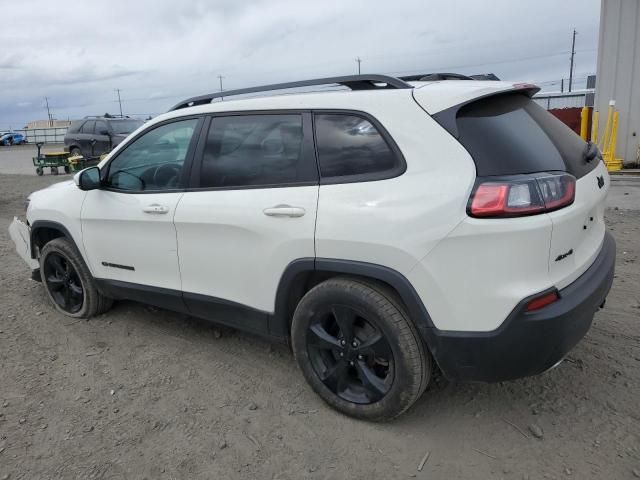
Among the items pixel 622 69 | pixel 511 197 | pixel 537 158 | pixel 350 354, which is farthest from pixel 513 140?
pixel 622 69

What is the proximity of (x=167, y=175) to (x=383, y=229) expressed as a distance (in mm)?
1765

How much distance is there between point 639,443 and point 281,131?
2.47 meters

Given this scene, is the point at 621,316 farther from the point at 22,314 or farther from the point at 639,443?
the point at 22,314

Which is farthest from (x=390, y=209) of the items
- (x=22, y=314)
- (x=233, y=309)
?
(x=22, y=314)

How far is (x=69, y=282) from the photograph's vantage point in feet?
14.6

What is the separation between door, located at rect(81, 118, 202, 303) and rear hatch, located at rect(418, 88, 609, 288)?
6.01ft

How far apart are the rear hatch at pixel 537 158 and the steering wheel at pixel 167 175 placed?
71.5 inches

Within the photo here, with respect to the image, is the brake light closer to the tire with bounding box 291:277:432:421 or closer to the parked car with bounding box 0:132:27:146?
the tire with bounding box 291:277:432:421

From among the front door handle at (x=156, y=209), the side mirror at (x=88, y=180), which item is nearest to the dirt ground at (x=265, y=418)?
the front door handle at (x=156, y=209)

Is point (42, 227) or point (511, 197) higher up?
point (511, 197)

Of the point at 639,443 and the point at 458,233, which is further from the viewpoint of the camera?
the point at 639,443

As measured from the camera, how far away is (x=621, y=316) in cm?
395

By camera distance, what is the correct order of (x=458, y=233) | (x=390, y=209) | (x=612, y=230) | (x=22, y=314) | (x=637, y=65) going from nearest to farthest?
(x=458, y=233)
(x=390, y=209)
(x=22, y=314)
(x=612, y=230)
(x=637, y=65)

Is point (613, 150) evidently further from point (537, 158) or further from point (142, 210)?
point (142, 210)
